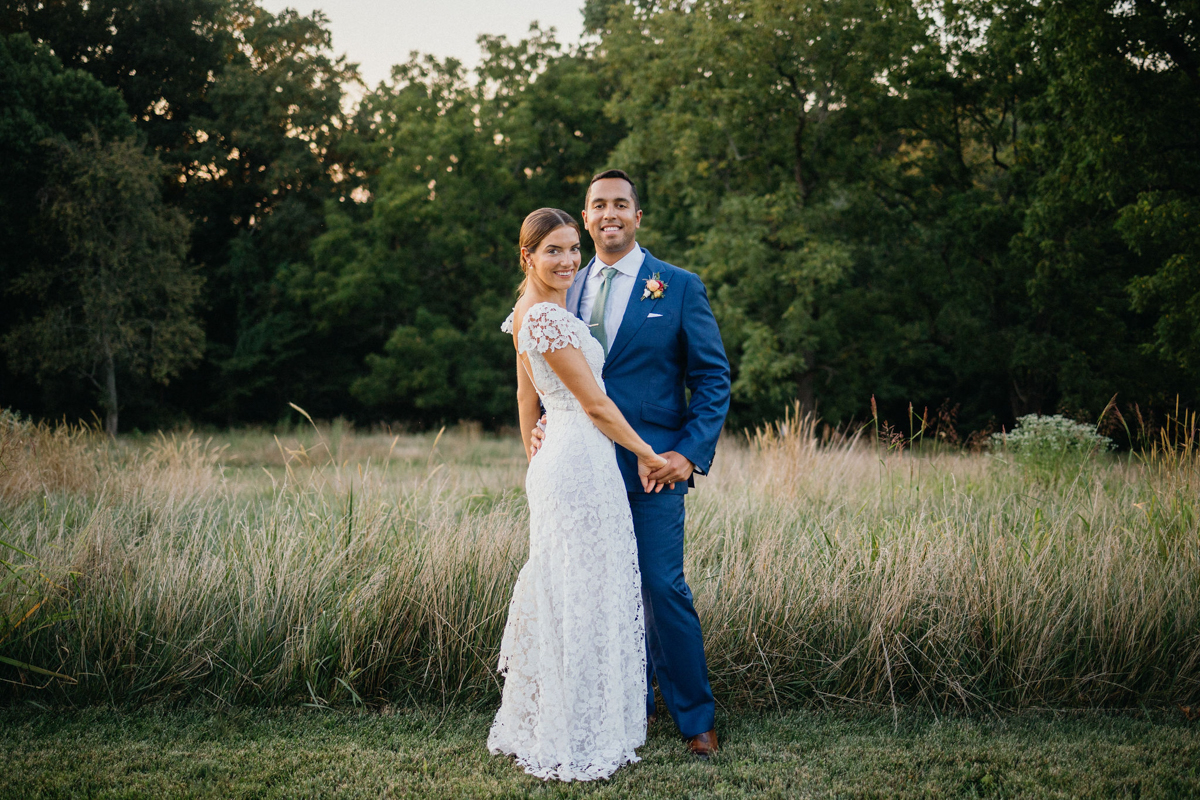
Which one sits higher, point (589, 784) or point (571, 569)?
point (571, 569)

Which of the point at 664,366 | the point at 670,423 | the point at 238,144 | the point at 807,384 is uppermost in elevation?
the point at 238,144

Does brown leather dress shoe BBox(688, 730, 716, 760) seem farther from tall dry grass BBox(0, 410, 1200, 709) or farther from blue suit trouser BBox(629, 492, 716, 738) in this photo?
tall dry grass BBox(0, 410, 1200, 709)

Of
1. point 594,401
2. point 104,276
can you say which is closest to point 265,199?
point 104,276

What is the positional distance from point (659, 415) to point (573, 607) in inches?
33.2

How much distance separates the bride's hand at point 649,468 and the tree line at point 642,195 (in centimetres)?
1088

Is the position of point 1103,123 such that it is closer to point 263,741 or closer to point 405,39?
point 263,741

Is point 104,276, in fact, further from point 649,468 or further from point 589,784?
point 589,784

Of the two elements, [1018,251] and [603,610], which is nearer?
[603,610]

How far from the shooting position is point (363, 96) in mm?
26797

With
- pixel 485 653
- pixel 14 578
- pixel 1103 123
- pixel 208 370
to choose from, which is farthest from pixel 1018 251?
pixel 208 370

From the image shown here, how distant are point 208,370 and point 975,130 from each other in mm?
23796

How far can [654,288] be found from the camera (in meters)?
3.30

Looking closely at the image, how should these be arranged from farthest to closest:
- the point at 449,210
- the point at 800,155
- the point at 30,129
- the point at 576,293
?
1. the point at 449,210
2. the point at 30,129
3. the point at 800,155
4. the point at 576,293

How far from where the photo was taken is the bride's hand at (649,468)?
311 centimetres
